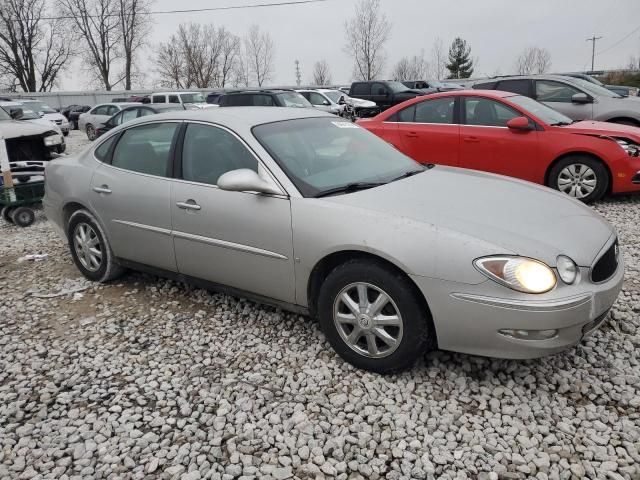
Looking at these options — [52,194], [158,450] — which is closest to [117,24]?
[52,194]

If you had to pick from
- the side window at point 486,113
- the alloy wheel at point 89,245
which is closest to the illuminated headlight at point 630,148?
the side window at point 486,113

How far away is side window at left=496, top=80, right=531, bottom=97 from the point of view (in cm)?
983

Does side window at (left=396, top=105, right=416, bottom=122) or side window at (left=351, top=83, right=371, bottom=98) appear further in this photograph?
side window at (left=351, top=83, right=371, bottom=98)

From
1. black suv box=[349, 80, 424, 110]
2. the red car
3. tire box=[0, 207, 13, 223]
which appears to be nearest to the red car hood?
the red car

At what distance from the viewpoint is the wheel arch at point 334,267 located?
272 centimetres

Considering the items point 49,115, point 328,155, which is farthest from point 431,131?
point 49,115

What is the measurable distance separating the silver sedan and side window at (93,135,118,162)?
0.02m

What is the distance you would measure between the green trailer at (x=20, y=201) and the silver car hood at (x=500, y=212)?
5.58 metres

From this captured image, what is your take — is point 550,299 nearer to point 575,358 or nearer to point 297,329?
point 575,358

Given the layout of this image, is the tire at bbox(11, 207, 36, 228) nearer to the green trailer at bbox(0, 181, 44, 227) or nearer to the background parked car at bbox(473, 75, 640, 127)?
the green trailer at bbox(0, 181, 44, 227)

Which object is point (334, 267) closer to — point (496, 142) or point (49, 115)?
point (496, 142)

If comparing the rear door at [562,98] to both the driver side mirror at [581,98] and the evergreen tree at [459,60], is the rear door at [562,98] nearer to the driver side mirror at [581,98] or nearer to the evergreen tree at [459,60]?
the driver side mirror at [581,98]

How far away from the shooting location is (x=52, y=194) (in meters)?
4.73

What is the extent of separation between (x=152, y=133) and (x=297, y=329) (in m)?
1.92
